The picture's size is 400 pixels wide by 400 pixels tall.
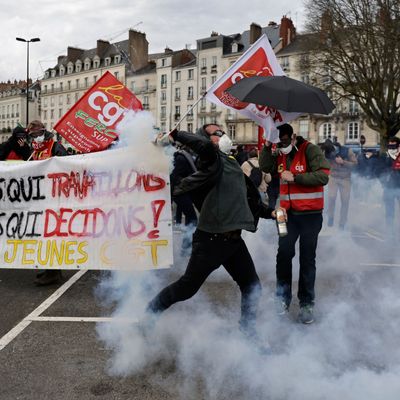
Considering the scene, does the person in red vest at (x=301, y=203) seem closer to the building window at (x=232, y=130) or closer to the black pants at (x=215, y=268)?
the black pants at (x=215, y=268)

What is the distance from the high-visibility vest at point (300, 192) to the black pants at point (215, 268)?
916 mm

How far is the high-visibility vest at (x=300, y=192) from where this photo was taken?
4.48 m

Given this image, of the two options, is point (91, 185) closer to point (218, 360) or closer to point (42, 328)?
point (42, 328)

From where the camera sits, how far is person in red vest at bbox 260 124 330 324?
4.48m

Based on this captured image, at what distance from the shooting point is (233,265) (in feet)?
12.6

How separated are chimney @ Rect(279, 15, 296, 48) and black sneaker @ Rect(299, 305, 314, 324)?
57773 mm

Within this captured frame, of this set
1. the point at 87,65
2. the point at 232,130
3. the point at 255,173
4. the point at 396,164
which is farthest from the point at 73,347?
the point at 87,65

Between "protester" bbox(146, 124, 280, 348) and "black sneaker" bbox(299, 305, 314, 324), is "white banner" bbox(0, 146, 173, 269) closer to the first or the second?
"protester" bbox(146, 124, 280, 348)

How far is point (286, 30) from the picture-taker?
5809 cm

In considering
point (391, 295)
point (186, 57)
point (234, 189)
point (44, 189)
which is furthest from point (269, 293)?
point (186, 57)

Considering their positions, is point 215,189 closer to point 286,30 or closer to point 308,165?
point 308,165

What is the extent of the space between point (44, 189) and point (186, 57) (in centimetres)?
6571

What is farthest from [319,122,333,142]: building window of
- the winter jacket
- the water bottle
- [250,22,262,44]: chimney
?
the water bottle

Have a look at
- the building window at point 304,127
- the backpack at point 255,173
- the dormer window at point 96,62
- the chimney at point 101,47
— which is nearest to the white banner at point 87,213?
the backpack at point 255,173
